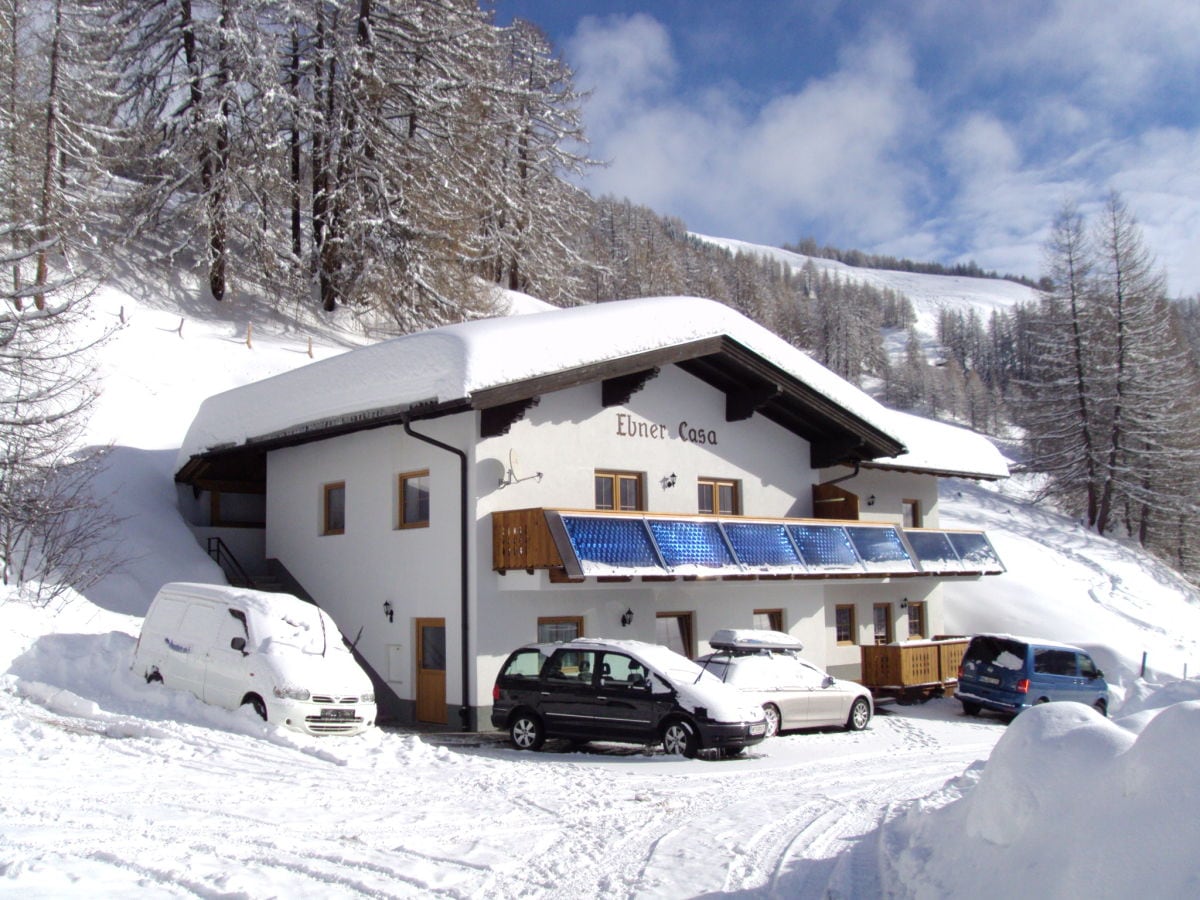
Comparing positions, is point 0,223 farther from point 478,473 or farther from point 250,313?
point 250,313

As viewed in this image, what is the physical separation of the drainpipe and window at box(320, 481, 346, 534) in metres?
3.83

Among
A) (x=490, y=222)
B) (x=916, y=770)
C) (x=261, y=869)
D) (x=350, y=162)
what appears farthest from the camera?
(x=490, y=222)

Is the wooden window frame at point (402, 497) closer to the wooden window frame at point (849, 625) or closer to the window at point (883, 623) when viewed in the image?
the wooden window frame at point (849, 625)

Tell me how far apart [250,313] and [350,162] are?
257 inches

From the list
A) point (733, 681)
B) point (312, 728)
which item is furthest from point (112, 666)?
point (733, 681)

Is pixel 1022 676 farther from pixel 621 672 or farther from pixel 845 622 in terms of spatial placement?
pixel 621 672

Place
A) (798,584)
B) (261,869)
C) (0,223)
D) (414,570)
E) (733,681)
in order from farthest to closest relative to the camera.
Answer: (798,584) → (0,223) → (414,570) → (733,681) → (261,869)

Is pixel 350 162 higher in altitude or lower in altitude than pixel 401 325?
higher

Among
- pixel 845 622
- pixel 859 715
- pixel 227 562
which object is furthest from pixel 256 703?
pixel 845 622

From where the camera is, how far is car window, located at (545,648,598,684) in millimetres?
15398

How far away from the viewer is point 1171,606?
37781mm

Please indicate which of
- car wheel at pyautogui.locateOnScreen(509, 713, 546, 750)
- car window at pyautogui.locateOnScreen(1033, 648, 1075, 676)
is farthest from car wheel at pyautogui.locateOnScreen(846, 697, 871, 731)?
car wheel at pyautogui.locateOnScreen(509, 713, 546, 750)

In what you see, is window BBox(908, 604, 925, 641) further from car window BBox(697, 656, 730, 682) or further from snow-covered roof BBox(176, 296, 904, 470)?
car window BBox(697, 656, 730, 682)

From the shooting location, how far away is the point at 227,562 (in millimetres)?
23781
